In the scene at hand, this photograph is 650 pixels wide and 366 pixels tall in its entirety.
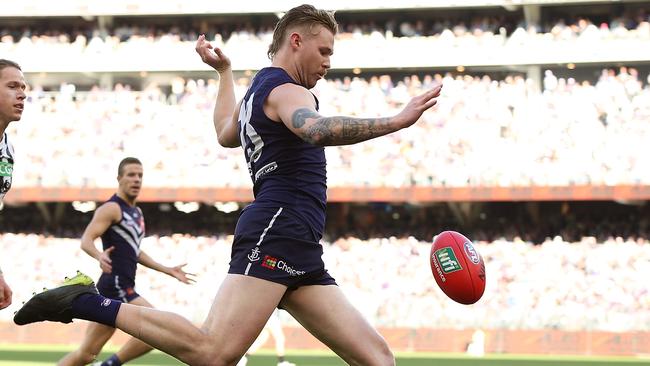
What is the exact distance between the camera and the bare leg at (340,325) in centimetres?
591

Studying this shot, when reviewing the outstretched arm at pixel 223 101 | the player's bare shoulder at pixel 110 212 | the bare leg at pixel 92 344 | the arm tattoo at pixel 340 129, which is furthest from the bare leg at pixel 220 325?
the player's bare shoulder at pixel 110 212

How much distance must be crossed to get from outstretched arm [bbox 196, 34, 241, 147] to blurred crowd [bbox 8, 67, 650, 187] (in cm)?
1943

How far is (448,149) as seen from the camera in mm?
26734

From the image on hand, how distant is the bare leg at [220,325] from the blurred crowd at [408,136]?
20.5 meters

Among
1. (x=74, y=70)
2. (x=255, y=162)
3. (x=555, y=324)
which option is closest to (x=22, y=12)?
(x=74, y=70)

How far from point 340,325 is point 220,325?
2.29 feet

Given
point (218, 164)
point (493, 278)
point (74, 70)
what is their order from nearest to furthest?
point (493, 278) → point (218, 164) → point (74, 70)

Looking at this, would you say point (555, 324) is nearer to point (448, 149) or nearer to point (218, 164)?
point (448, 149)

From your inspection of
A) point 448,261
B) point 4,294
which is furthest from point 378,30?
point 4,294

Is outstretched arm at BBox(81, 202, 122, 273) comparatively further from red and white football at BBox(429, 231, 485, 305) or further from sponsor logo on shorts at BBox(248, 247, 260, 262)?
sponsor logo on shorts at BBox(248, 247, 260, 262)

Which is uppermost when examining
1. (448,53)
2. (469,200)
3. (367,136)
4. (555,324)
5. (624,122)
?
(448,53)

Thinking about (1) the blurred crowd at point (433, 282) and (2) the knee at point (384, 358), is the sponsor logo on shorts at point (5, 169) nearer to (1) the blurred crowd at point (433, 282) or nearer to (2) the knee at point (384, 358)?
(2) the knee at point (384, 358)

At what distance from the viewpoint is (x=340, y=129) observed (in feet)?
17.6

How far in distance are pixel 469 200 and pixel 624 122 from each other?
4223 millimetres
